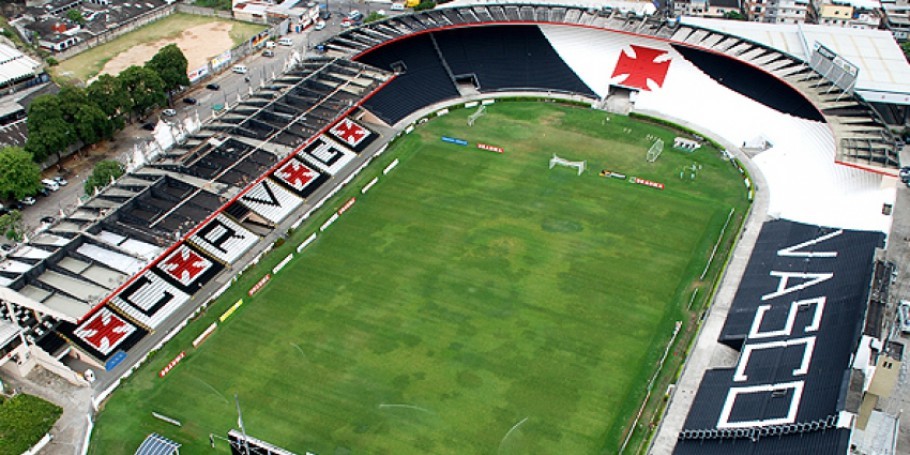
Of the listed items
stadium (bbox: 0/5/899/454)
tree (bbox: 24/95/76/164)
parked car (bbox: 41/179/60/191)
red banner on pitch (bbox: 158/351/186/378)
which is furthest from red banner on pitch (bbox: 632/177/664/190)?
parked car (bbox: 41/179/60/191)

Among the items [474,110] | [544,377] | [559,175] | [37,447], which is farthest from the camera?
[474,110]

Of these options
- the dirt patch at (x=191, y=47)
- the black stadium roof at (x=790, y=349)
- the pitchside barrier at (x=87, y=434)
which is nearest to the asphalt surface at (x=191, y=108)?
the dirt patch at (x=191, y=47)

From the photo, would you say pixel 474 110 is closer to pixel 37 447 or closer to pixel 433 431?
pixel 433 431

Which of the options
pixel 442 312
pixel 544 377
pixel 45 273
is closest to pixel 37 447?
pixel 45 273

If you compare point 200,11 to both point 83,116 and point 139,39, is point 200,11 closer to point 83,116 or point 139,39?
point 139,39

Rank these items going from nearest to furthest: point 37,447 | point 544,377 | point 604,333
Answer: point 37,447
point 544,377
point 604,333

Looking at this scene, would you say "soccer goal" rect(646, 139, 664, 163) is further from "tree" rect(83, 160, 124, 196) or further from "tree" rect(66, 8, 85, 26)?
"tree" rect(66, 8, 85, 26)

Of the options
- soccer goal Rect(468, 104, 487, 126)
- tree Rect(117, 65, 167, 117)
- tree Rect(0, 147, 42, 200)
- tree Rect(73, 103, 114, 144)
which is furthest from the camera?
soccer goal Rect(468, 104, 487, 126)
